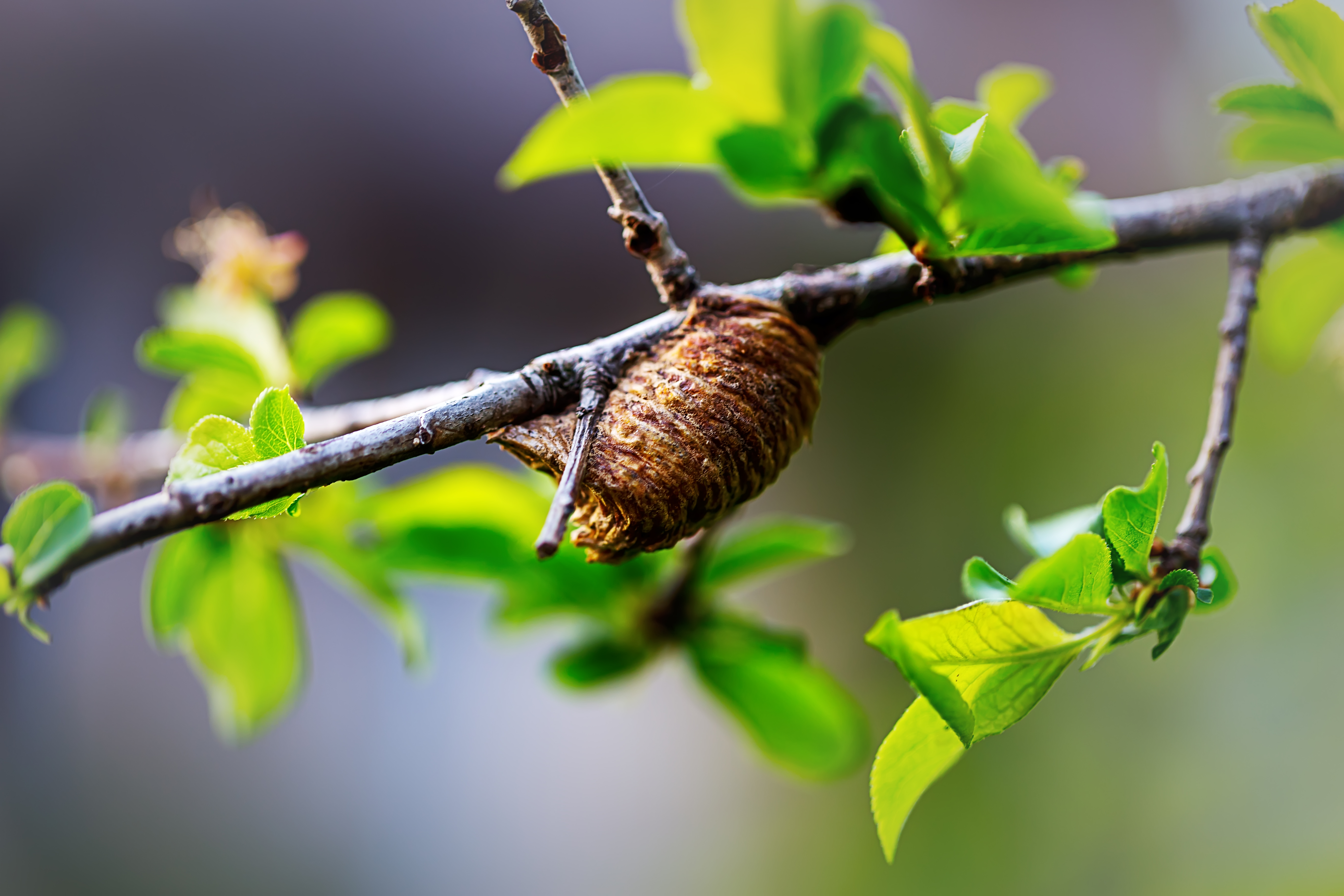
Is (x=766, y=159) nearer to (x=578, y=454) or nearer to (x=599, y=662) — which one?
(x=578, y=454)

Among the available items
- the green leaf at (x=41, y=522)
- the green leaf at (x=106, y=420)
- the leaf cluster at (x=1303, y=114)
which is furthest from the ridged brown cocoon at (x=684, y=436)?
the green leaf at (x=106, y=420)

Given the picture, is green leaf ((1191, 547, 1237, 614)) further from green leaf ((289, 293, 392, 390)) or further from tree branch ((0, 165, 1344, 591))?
green leaf ((289, 293, 392, 390))

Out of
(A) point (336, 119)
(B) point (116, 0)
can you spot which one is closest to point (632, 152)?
(A) point (336, 119)

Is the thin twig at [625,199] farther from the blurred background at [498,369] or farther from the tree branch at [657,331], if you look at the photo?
the blurred background at [498,369]

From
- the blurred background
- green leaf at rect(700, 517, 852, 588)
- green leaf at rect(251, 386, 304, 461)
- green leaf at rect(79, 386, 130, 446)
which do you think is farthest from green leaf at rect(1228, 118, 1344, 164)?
green leaf at rect(79, 386, 130, 446)

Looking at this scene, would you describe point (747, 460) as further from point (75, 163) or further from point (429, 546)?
point (75, 163)

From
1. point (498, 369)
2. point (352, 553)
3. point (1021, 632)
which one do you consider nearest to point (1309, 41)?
point (1021, 632)
